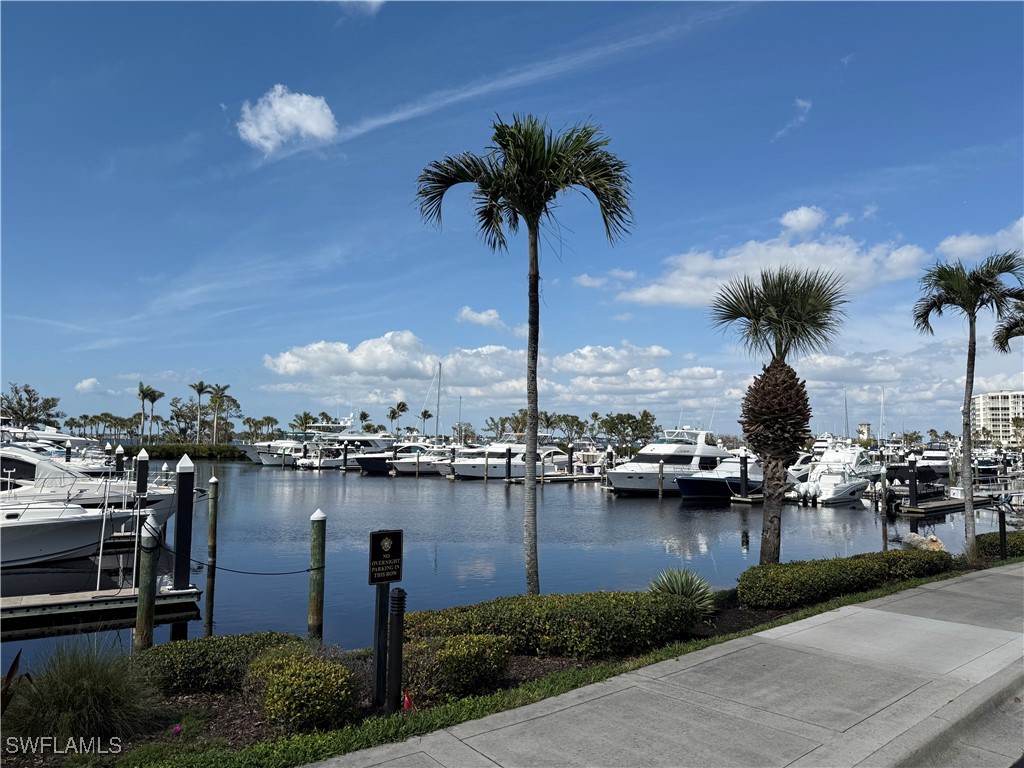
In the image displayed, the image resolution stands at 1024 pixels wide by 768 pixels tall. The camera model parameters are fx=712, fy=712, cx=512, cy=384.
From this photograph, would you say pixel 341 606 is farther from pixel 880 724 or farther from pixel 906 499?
pixel 906 499

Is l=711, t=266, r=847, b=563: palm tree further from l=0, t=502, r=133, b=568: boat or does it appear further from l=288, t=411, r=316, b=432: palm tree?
l=288, t=411, r=316, b=432: palm tree

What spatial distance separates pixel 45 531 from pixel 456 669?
1735 centimetres

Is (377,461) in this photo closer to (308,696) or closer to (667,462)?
(667,462)

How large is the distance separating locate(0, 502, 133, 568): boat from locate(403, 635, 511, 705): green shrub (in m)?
15.0

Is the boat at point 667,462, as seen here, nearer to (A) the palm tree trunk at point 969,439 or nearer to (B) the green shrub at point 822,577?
(A) the palm tree trunk at point 969,439

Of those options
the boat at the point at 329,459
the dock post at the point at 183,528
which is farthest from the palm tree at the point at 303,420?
the dock post at the point at 183,528

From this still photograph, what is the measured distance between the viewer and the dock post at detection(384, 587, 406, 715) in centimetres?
651

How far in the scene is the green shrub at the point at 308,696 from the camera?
595 cm

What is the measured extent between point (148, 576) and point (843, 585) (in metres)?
11.3

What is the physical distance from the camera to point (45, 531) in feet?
63.3

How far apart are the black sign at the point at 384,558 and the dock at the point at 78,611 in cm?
881

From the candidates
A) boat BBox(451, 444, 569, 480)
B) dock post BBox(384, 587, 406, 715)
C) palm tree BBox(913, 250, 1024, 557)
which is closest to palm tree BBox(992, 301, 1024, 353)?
palm tree BBox(913, 250, 1024, 557)

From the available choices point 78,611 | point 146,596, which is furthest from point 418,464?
point 146,596

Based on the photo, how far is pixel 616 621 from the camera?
8.46 metres
